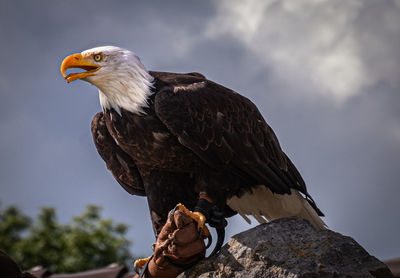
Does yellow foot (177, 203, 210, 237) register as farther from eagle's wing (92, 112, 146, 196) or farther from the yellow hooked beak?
the yellow hooked beak

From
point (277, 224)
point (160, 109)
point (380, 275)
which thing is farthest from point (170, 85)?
point (380, 275)

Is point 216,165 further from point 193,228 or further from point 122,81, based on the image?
point 122,81

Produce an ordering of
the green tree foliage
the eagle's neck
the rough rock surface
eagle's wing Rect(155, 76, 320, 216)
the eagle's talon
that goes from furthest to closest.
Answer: the green tree foliage → the eagle's talon → the eagle's neck → eagle's wing Rect(155, 76, 320, 216) → the rough rock surface

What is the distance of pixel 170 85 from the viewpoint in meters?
3.46

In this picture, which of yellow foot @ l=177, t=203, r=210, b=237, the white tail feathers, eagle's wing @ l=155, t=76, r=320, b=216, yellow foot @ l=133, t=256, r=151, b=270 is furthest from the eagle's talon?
eagle's wing @ l=155, t=76, r=320, b=216

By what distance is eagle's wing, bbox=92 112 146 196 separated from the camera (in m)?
3.81

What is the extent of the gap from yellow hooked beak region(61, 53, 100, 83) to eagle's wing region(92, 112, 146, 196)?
0.49 meters

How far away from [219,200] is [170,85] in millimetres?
914

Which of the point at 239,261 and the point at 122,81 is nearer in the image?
the point at 239,261

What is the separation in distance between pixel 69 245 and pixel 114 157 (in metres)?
10.7

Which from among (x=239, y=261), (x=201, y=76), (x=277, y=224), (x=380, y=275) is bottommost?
(x=380, y=275)

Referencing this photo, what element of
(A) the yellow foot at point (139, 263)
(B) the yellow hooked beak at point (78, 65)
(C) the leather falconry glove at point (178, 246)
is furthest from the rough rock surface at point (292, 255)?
(B) the yellow hooked beak at point (78, 65)

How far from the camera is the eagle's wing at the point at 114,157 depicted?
3.81 metres

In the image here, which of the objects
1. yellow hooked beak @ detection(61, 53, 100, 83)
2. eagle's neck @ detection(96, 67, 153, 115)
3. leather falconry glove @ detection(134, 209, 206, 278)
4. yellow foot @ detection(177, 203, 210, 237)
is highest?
yellow hooked beak @ detection(61, 53, 100, 83)
